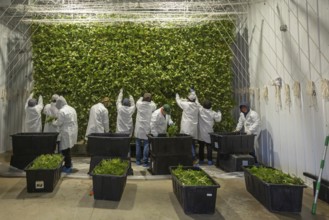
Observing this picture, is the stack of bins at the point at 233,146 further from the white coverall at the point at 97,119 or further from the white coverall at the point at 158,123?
the white coverall at the point at 97,119

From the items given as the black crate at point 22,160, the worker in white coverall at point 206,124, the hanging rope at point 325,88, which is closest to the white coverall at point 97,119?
the black crate at point 22,160

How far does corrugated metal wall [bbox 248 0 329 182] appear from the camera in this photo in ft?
12.4

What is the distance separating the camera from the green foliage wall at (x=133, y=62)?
6656 mm

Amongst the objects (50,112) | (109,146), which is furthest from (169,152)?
(50,112)

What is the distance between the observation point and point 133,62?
6.71m

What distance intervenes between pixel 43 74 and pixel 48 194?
12.6 feet

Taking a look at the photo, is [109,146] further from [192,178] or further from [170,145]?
[192,178]

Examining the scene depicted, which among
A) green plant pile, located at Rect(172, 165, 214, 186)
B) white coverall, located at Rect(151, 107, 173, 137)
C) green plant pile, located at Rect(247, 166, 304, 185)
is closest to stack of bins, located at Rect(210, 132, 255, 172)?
white coverall, located at Rect(151, 107, 173, 137)

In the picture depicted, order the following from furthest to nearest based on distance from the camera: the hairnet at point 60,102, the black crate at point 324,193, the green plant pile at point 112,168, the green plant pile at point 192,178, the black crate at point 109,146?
the hairnet at point 60,102, the black crate at point 109,146, the green plant pile at point 112,168, the black crate at point 324,193, the green plant pile at point 192,178

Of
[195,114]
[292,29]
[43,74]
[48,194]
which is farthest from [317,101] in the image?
[43,74]

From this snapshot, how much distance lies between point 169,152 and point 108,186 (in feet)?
4.96

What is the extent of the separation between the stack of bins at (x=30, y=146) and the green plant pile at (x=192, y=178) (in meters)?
2.49

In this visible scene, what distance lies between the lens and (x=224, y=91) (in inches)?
266

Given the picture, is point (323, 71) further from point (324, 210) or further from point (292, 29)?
point (324, 210)
